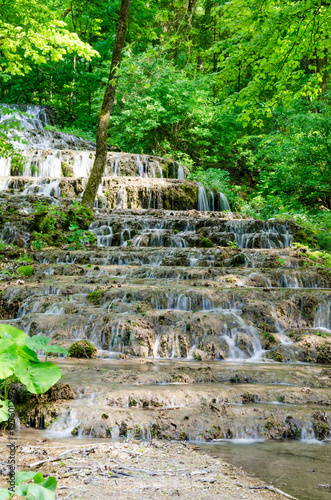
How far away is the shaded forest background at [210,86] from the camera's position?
782 centimetres

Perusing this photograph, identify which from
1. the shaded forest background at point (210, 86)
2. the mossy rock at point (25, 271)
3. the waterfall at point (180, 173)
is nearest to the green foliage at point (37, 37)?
the shaded forest background at point (210, 86)

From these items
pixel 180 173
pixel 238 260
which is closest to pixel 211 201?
pixel 180 173

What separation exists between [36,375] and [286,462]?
179cm

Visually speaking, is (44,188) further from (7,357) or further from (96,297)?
(7,357)

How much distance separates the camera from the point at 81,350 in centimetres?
534

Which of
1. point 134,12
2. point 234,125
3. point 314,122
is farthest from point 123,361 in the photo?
point 134,12

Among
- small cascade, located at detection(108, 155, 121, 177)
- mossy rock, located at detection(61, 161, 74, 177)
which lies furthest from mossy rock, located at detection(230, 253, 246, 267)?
mossy rock, located at detection(61, 161, 74, 177)

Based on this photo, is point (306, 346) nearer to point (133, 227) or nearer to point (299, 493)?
point (299, 493)

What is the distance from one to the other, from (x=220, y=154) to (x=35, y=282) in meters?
18.0

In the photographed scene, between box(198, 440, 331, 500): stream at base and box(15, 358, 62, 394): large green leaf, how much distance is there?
1.23 m

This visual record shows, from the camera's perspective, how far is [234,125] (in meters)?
22.6

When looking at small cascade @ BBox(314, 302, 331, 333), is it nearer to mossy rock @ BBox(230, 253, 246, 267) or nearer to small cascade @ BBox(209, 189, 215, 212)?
mossy rock @ BBox(230, 253, 246, 267)

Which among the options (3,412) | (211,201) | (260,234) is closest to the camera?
(3,412)

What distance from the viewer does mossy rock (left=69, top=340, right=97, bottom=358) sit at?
5.34 meters
